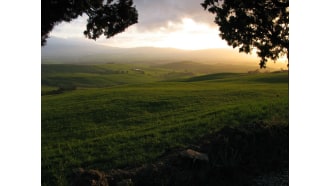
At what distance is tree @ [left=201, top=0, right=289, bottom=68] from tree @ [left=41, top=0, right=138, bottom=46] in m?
3.19

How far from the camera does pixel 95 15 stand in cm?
1260

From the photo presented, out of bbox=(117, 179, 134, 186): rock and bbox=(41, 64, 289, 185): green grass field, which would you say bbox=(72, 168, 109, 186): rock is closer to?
bbox=(117, 179, 134, 186): rock

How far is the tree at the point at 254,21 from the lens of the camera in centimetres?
1348

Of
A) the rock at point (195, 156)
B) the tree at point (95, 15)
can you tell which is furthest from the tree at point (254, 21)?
the rock at point (195, 156)

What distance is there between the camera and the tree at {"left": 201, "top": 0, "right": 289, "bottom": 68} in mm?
13484

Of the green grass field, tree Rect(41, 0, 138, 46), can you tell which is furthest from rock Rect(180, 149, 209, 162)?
tree Rect(41, 0, 138, 46)

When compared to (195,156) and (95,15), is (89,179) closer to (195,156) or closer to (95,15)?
(195,156)

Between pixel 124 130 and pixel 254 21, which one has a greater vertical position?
pixel 254 21

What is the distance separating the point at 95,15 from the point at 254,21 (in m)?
6.45

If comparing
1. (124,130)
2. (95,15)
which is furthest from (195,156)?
(124,130)
